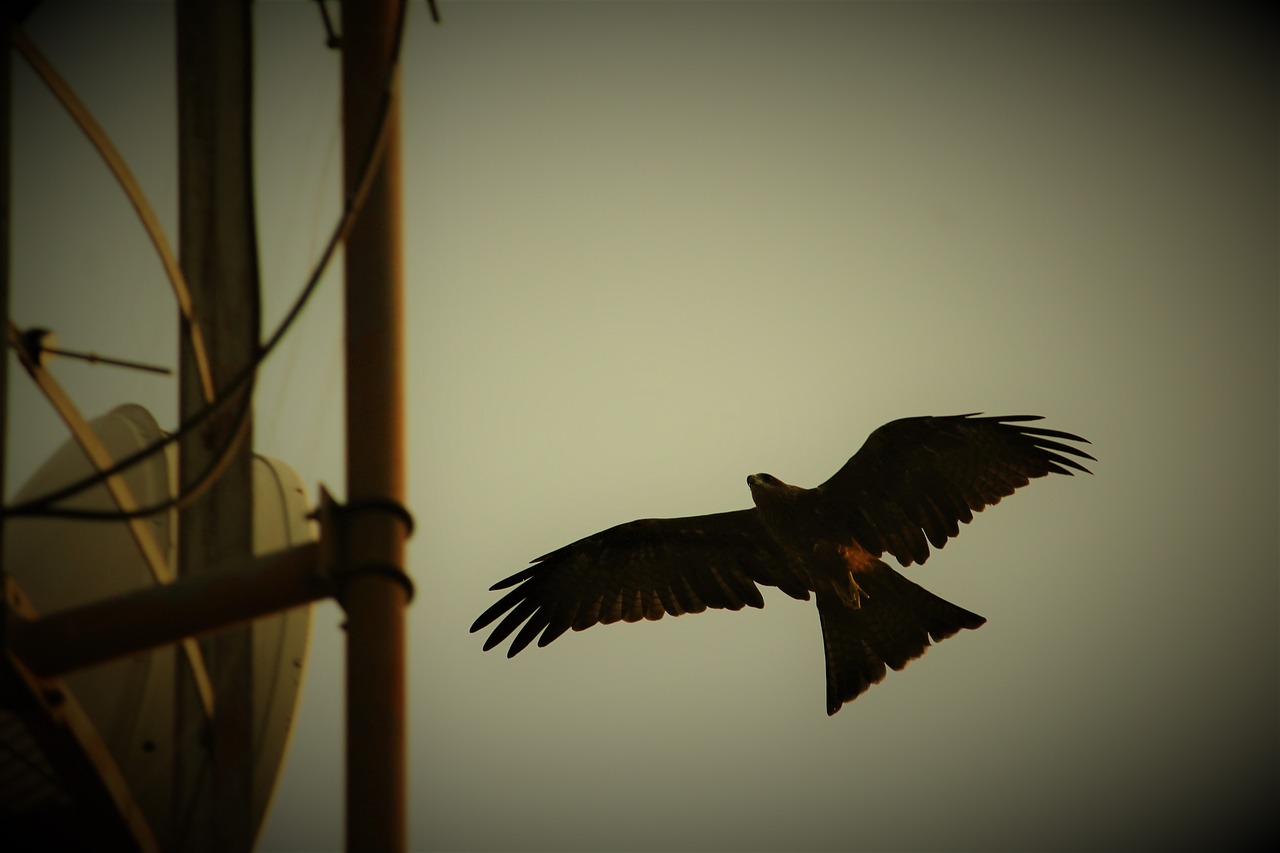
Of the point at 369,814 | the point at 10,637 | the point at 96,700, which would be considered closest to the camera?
the point at 369,814

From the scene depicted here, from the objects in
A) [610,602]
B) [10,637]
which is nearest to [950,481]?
[610,602]

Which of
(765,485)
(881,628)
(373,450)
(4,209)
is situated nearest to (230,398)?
(373,450)

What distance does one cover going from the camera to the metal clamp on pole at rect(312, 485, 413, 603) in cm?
379

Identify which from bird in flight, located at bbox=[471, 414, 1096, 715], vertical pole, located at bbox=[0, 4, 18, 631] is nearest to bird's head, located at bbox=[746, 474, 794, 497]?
bird in flight, located at bbox=[471, 414, 1096, 715]

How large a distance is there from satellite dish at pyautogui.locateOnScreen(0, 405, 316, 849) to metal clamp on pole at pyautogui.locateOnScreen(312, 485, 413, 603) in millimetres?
710

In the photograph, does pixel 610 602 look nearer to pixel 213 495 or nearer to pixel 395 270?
pixel 213 495

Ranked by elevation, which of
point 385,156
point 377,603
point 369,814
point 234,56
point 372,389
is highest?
point 234,56

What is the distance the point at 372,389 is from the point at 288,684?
1.87m

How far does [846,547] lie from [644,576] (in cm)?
169

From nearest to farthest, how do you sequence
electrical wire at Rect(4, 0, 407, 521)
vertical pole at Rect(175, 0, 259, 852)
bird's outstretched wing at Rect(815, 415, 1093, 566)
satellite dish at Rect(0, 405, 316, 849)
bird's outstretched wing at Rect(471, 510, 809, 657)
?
electrical wire at Rect(4, 0, 407, 521)
satellite dish at Rect(0, 405, 316, 849)
vertical pole at Rect(175, 0, 259, 852)
bird's outstretched wing at Rect(815, 415, 1093, 566)
bird's outstretched wing at Rect(471, 510, 809, 657)

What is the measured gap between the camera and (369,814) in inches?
144

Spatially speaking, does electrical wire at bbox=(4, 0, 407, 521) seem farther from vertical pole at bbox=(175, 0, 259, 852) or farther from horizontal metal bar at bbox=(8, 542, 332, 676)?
vertical pole at bbox=(175, 0, 259, 852)

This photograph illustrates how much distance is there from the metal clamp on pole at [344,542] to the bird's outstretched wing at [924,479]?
16.9ft

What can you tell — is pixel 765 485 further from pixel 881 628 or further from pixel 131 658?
pixel 131 658
